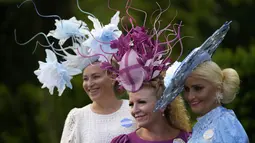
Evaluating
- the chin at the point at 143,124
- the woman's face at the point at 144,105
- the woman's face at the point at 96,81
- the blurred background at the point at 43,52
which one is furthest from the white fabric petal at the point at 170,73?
the blurred background at the point at 43,52

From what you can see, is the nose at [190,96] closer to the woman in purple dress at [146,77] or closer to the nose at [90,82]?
the woman in purple dress at [146,77]

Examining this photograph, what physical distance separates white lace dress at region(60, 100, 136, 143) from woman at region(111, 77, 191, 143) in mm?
359

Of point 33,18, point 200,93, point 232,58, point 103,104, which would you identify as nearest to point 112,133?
point 103,104

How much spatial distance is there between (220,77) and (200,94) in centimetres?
18

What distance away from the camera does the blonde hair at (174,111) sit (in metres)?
6.29

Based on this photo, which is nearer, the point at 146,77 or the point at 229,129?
the point at 229,129

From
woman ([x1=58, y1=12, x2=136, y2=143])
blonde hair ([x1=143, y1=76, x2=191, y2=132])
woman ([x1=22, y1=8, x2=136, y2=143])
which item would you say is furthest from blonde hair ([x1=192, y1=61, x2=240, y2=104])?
woman ([x1=58, y1=12, x2=136, y2=143])

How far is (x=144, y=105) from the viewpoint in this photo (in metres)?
6.26

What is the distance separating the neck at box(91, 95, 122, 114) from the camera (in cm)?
707

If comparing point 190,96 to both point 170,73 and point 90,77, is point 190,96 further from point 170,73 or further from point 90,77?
point 90,77

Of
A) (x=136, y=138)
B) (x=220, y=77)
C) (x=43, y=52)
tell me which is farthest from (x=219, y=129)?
(x=43, y=52)

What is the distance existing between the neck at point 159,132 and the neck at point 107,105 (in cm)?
75

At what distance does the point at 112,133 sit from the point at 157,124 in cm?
67

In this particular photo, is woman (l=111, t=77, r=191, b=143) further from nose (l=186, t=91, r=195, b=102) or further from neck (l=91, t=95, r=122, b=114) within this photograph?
neck (l=91, t=95, r=122, b=114)
